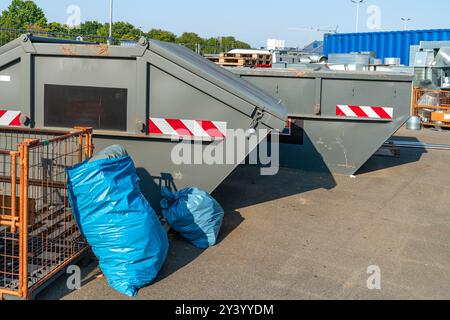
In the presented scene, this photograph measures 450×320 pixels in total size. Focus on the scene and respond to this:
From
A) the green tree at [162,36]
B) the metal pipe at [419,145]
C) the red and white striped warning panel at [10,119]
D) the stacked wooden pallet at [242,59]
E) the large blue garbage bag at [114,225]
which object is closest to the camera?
the large blue garbage bag at [114,225]

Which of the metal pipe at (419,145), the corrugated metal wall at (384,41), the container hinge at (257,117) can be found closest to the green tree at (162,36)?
the corrugated metal wall at (384,41)

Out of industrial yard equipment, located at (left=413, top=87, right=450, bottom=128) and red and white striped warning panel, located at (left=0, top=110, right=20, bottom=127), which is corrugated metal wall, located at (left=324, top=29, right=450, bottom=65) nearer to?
industrial yard equipment, located at (left=413, top=87, right=450, bottom=128)

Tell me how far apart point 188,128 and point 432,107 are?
11151mm

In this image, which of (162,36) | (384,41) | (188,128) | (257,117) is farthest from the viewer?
(162,36)

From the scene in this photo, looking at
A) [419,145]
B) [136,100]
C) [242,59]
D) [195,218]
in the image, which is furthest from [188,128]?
[242,59]

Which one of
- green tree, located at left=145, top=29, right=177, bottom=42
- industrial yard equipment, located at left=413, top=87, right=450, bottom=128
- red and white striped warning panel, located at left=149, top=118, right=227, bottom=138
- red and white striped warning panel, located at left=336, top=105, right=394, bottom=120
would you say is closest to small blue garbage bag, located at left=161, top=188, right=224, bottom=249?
red and white striped warning panel, located at left=149, top=118, right=227, bottom=138

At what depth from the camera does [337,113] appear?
765 cm

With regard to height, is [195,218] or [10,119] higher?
[10,119]

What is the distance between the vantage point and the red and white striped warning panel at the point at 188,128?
16.3 feet

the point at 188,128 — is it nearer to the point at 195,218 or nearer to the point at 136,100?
the point at 136,100

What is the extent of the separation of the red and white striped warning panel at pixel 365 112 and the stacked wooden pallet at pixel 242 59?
5511mm

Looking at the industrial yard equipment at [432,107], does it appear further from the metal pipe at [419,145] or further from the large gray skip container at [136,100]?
the large gray skip container at [136,100]

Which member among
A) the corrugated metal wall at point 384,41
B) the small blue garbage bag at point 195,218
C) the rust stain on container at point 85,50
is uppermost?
the corrugated metal wall at point 384,41
